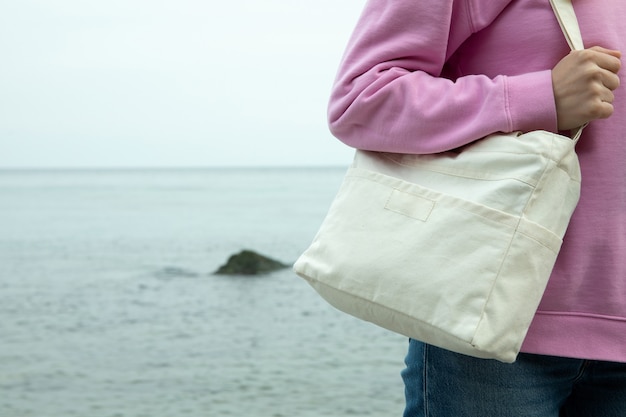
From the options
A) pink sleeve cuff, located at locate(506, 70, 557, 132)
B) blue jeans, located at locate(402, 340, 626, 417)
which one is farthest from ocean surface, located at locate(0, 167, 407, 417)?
pink sleeve cuff, located at locate(506, 70, 557, 132)

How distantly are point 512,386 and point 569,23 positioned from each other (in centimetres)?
50

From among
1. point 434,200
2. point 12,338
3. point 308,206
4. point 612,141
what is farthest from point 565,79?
point 308,206

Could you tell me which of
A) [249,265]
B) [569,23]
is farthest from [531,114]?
[249,265]

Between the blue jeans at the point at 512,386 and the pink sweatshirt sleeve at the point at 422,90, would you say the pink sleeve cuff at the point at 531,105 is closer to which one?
the pink sweatshirt sleeve at the point at 422,90

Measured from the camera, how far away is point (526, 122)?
1082 mm

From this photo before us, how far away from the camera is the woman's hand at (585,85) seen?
1.06 metres

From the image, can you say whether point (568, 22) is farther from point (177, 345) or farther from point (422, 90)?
point (177, 345)

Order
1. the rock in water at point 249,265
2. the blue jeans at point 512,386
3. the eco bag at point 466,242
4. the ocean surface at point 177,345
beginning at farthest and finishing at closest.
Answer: the rock in water at point 249,265
the ocean surface at point 177,345
the blue jeans at point 512,386
the eco bag at point 466,242

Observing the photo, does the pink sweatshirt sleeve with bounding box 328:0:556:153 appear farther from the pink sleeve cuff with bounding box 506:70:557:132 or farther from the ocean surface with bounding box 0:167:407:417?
the ocean surface with bounding box 0:167:407:417

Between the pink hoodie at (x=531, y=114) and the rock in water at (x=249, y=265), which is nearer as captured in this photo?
the pink hoodie at (x=531, y=114)

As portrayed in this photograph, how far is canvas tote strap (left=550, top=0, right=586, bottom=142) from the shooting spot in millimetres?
1098

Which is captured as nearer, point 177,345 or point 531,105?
point 531,105

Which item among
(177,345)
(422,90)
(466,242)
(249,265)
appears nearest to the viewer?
(466,242)

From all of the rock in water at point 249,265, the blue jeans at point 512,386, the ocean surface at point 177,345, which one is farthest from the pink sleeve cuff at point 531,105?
the rock in water at point 249,265
